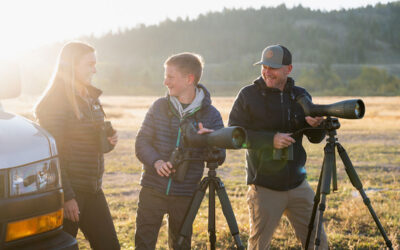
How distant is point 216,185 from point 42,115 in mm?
1422

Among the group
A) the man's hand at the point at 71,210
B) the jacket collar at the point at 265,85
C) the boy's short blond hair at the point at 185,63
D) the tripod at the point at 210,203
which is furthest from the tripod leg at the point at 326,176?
the man's hand at the point at 71,210

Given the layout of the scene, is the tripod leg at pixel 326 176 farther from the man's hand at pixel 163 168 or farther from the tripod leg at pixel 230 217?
the man's hand at pixel 163 168

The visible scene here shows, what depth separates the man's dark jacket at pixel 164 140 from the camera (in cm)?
363

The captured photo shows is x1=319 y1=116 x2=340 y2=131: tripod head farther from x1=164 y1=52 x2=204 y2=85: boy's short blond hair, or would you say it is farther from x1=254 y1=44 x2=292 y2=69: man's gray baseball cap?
x1=164 y1=52 x2=204 y2=85: boy's short blond hair

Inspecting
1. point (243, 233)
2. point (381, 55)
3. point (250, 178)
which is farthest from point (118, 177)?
point (381, 55)

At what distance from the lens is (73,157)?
11.3 ft

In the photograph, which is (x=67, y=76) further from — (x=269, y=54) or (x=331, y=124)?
(x=331, y=124)

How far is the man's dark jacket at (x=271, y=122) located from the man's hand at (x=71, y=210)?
4.87 ft

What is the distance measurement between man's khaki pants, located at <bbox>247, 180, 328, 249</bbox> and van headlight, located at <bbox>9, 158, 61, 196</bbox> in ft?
6.09

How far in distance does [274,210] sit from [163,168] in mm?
1076

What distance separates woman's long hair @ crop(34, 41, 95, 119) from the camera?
336cm

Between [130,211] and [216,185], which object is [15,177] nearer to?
[216,185]

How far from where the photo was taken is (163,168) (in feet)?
11.1

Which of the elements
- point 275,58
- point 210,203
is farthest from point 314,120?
point 210,203
